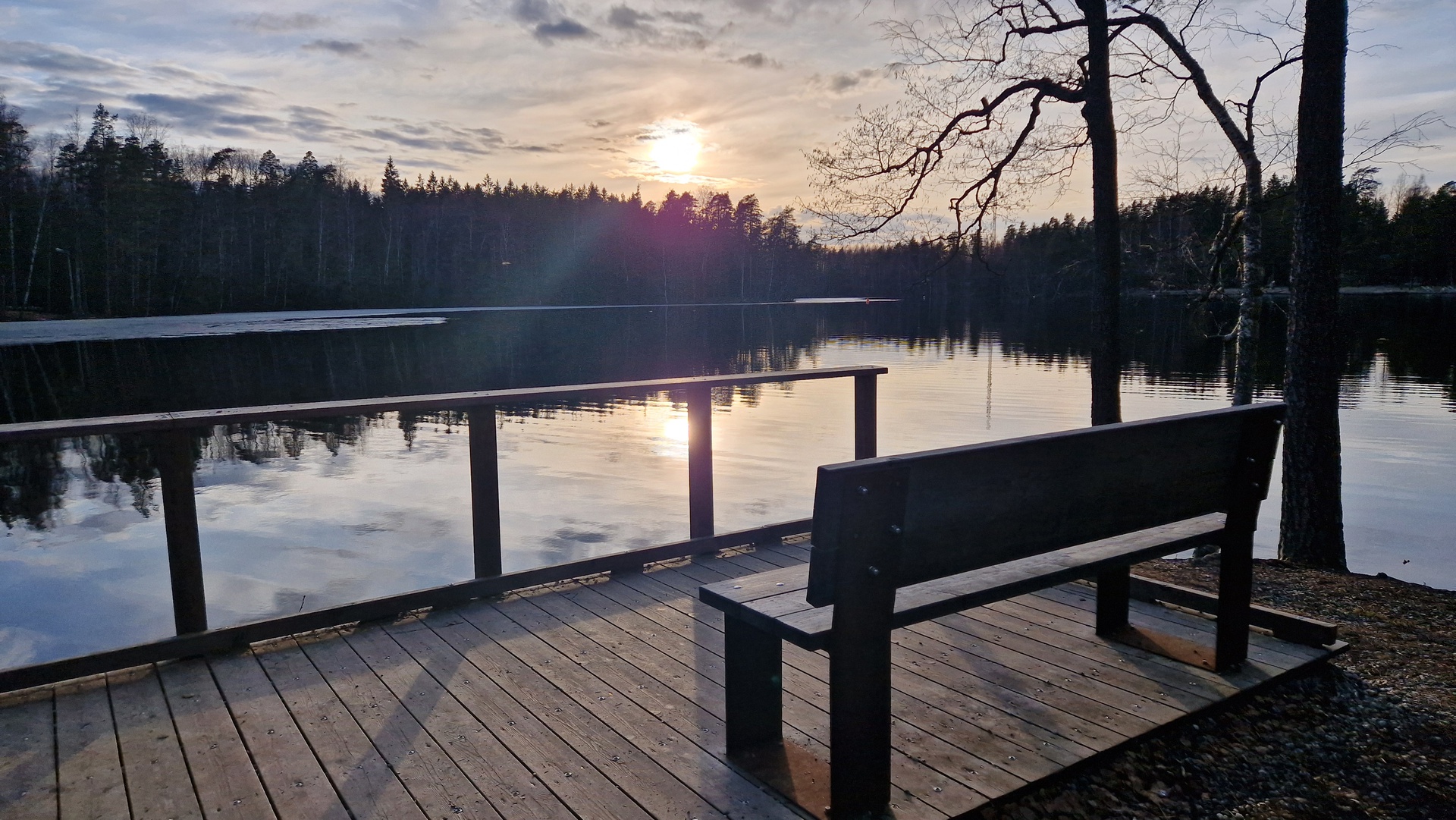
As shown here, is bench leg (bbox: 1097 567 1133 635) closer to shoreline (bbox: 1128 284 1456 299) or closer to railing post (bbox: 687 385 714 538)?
railing post (bbox: 687 385 714 538)

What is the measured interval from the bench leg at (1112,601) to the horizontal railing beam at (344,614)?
197cm

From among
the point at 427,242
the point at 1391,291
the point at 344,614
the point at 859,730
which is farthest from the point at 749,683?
the point at 1391,291

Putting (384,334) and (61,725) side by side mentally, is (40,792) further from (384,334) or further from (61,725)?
(384,334)

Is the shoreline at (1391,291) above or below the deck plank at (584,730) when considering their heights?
above

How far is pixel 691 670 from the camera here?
3.25 meters

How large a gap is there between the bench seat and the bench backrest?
14 centimetres

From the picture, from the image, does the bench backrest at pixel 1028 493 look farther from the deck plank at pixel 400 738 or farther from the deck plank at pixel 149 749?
the deck plank at pixel 149 749

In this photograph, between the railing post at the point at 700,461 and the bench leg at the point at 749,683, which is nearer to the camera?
the bench leg at the point at 749,683

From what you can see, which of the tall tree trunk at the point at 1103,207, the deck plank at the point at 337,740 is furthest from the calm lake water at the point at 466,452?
the deck plank at the point at 337,740

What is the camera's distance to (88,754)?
262 cm

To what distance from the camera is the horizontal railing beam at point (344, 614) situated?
3.08 meters

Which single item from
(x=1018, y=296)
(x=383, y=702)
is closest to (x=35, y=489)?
(x=383, y=702)

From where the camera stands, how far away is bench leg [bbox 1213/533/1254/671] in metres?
3.16

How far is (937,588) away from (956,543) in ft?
0.93
